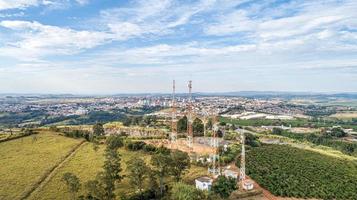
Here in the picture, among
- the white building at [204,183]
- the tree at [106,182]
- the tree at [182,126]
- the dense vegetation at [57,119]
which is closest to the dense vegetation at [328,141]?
the tree at [182,126]

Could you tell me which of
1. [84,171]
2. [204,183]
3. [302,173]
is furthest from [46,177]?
[302,173]

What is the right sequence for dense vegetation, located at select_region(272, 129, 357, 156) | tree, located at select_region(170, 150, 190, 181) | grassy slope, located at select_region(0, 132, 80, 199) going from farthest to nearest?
dense vegetation, located at select_region(272, 129, 357, 156) → grassy slope, located at select_region(0, 132, 80, 199) → tree, located at select_region(170, 150, 190, 181)

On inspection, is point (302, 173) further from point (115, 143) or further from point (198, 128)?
point (198, 128)

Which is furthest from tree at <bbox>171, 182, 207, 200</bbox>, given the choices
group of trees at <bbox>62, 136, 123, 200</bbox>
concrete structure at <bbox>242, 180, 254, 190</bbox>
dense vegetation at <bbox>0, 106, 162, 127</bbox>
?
dense vegetation at <bbox>0, 106, 162, 127</bbox>

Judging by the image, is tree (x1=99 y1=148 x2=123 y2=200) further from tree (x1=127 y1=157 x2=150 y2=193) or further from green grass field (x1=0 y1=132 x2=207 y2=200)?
tree (x1=127 y1=157 x2=150 y2=193)

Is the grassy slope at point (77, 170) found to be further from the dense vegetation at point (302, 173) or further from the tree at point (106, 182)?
the dense vegetation at point (302, 173)
